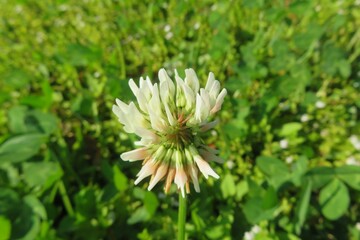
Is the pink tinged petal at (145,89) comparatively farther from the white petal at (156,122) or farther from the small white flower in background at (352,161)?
the small white flower in background at (352,161)

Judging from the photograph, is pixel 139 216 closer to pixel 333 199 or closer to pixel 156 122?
pixel 333 199

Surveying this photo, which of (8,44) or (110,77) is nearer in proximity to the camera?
(110,77)

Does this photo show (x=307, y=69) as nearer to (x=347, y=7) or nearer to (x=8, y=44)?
(x=347, y=7)

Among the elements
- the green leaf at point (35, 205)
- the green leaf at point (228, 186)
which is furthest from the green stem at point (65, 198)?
the green leaf at point (228, 186)

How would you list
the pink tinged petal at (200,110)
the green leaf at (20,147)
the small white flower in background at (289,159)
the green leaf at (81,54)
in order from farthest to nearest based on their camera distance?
the green leaf at (81,54) < the small white flower in background at (289,159) < the green leaf at (20,147) < the pink tinged petal at (200,110)

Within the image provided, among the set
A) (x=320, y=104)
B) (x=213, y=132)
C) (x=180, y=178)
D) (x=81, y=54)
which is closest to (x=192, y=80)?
(x=180, y=178)

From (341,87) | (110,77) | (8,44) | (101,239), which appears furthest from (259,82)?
(8,44)

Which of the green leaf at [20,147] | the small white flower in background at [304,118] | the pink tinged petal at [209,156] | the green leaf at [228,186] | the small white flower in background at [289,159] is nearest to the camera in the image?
the pink tinged petal at [209,156]
